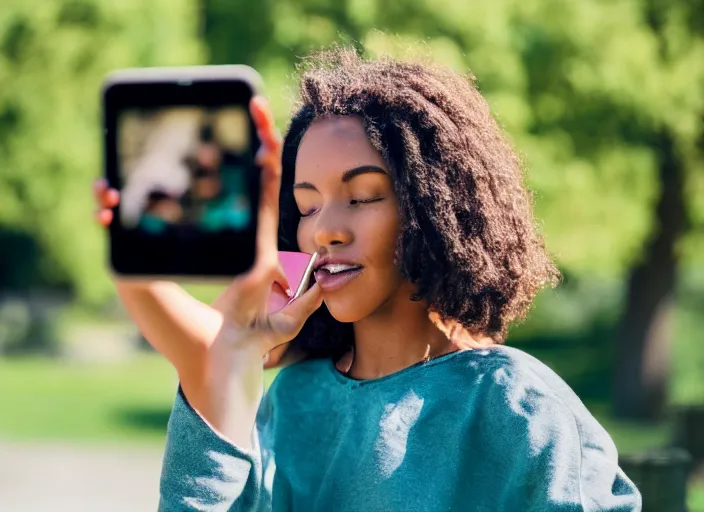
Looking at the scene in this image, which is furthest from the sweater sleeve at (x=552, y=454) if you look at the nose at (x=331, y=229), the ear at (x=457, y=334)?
the nose at (x=331, y=229)

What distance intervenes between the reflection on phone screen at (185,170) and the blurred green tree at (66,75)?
8231 millimetres

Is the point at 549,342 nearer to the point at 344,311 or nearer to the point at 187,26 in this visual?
the point at 187,26

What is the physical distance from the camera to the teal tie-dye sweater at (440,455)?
70.9 inches

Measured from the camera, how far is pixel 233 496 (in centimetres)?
168

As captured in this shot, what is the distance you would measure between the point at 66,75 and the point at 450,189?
29.4 ft

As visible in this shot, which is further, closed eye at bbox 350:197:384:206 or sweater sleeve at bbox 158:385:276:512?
closed eye at bbox 350:197:384:206

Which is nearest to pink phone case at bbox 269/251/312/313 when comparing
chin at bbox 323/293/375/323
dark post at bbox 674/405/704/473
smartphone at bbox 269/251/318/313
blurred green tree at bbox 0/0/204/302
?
smartphone at bbox 269/251/318/313

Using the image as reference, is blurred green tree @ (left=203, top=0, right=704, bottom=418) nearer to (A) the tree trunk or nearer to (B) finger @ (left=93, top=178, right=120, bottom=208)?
(A) the tree trunk

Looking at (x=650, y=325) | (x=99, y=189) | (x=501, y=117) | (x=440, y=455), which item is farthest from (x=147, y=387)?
(x=99, y=189)

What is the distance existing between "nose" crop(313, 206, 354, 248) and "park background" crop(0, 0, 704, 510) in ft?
14.9

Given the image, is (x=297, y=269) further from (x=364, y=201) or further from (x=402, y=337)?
(x=402, y=337)

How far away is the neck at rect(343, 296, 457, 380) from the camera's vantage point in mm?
2146

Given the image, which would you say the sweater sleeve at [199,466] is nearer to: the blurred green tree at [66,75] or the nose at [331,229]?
the nose at [331,229]

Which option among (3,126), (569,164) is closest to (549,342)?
(569,164)
